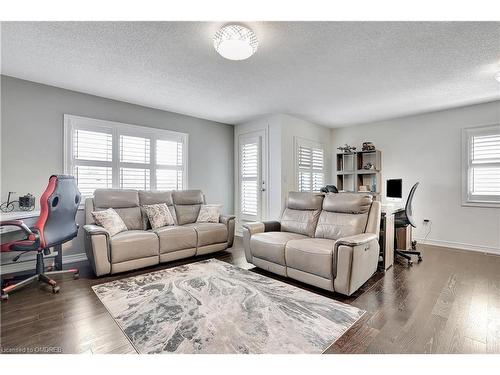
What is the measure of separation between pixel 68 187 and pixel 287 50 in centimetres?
285

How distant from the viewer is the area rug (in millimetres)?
1695

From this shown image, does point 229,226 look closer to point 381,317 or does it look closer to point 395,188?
point 381,317

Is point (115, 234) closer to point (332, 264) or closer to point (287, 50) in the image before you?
point (332, 264)

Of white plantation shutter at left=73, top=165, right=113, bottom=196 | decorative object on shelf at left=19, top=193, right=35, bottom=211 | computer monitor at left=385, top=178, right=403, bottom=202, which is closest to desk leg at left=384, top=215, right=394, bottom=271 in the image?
computer monitor at left=385, top=178, right=403, bottom=202

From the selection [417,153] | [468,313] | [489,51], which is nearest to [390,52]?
[489,51]

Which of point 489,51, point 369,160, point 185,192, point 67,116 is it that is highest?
point 489,51

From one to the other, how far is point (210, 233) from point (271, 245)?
1.24 m

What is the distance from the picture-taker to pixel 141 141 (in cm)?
432

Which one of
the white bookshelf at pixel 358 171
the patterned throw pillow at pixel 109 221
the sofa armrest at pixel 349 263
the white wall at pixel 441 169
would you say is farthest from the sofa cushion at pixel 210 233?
the white wall at pixel 441 169

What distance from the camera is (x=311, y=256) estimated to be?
2562 mm

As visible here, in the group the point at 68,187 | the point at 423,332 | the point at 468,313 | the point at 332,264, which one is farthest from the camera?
the point at 68,187

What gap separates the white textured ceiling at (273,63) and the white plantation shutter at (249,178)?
117 centimetres

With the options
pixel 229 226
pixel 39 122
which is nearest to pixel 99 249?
pixel 229 226

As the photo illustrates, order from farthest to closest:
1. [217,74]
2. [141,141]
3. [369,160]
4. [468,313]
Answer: [369,160]
[141,141]
[217,74]
[468,313]
